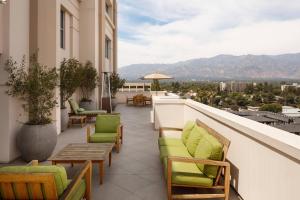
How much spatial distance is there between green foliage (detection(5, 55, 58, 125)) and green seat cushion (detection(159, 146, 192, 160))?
8.65ft

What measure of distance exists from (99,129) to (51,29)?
298 centimetres

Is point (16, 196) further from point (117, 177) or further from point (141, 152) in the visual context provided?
point (141, 152)

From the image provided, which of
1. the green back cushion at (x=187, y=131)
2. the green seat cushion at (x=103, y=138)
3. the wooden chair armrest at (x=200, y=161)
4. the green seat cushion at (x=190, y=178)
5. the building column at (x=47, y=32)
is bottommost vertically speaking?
the green seat cushion at (x=190, y=178)

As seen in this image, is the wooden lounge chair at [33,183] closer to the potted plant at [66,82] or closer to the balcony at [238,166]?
the balcony at [238,166]

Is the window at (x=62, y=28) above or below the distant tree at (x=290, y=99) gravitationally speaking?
above

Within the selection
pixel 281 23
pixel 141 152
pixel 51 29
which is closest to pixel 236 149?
pixel 141 152

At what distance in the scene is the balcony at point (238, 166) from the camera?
9.06 ft

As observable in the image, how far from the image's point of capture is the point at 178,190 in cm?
410

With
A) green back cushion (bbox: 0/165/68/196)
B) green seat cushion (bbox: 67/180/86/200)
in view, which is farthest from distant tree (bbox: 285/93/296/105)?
green back cushion (bbox: 0/165/68/196)

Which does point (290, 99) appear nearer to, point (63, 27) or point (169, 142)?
point (63, 27)

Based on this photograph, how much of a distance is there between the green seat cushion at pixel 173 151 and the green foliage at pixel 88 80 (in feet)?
26.3

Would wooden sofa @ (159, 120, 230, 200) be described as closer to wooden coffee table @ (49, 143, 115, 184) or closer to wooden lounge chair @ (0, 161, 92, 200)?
wooden coffee table @ (49, 143, 115, 184)

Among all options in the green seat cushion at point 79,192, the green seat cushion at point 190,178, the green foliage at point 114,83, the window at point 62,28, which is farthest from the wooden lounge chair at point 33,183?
the green foliage at point 114,83

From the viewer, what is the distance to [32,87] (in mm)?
5695
